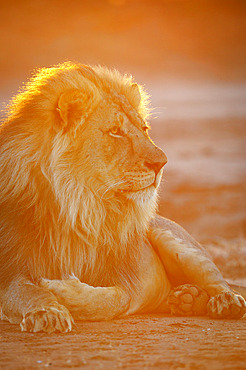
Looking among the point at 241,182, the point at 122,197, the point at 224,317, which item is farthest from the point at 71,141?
the point at 241,182

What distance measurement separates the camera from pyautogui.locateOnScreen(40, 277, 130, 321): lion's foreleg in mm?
3707

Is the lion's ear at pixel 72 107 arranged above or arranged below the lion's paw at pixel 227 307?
above

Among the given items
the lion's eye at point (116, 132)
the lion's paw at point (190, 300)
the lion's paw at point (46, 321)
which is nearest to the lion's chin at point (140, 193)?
the lion's eye at point (116, 132)

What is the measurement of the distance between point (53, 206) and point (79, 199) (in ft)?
0.54

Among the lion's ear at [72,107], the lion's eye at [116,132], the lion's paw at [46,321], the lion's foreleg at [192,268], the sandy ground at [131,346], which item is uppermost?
the lion's ear at [72,107]

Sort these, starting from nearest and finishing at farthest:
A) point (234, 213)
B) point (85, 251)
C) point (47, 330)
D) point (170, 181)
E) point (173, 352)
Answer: point (173, 352) → point (47, 330) → point (85, 251) → point (234, 213) → point (170, 181)

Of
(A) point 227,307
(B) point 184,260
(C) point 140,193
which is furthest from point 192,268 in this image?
(C) point 140,193

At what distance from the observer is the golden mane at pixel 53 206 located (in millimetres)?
3891

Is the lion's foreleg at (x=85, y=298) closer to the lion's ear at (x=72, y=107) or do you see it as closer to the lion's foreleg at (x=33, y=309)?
the lion's foreleg at (x=33, y=309)

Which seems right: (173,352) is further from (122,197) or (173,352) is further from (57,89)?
(57,89)

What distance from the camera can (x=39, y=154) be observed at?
155 inches

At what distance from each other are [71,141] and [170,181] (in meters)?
11.7

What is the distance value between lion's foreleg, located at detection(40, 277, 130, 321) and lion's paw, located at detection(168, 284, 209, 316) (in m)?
0.52

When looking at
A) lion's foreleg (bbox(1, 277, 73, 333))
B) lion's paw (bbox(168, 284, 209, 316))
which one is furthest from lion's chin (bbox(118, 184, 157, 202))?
lion's foreleg (bbox(1, 277, 73, 333))
